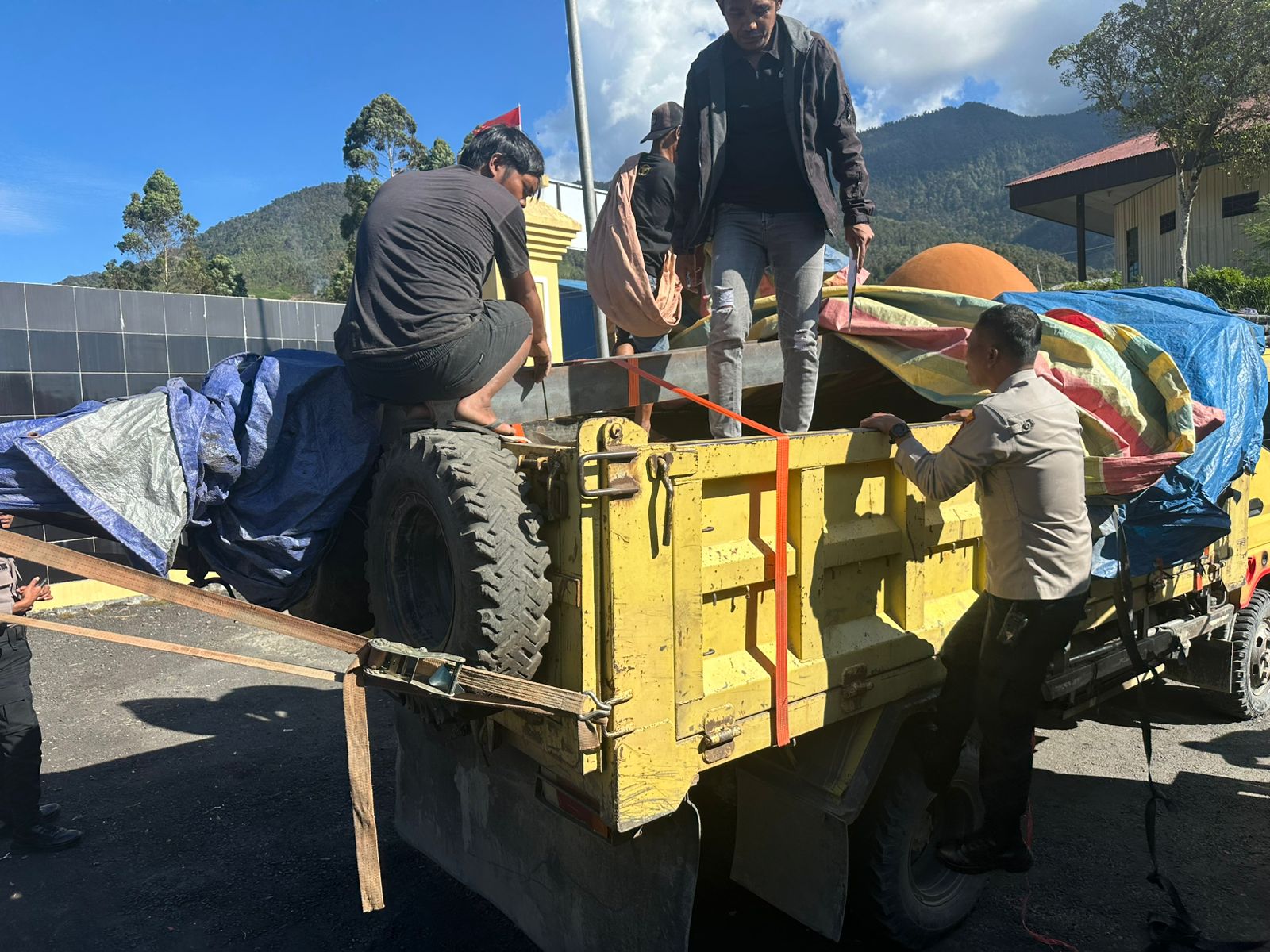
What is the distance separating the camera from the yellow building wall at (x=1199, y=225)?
2362 centimetres

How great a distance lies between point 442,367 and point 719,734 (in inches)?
54.0

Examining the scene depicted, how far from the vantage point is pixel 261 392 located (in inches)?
114

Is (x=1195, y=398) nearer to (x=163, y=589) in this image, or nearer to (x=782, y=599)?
(x=782, y=599)

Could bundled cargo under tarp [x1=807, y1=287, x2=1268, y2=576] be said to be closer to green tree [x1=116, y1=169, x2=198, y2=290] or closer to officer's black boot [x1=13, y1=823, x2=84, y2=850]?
officer's black boot [x1=13, y1=823, x2=84, y2=850]

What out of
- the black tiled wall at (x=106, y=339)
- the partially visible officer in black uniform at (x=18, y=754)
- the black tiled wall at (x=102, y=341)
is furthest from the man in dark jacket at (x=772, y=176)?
the black tiled wall at (x=102, y=341)

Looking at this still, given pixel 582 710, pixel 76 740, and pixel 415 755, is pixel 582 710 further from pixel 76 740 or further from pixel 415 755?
pixel 76 740

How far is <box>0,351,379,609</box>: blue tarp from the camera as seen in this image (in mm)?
2549

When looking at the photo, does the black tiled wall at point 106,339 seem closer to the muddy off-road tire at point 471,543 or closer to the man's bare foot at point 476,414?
the man's bare foot at point 476,414

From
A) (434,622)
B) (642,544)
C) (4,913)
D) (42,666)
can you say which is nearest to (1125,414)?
(642,544)

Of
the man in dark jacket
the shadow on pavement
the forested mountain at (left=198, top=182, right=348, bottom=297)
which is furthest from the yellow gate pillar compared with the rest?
the forested mountain at (left=198, top=182, right=348, bottom=297)

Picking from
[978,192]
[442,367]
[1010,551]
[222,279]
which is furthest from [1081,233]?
[978,192]

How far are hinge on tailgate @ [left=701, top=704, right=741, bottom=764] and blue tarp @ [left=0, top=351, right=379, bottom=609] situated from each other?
136cm

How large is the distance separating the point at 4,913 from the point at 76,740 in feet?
6.73

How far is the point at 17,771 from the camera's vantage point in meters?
4.22
